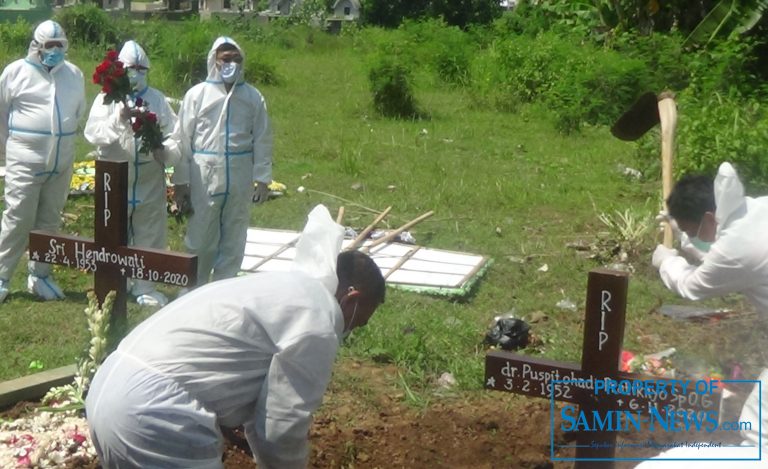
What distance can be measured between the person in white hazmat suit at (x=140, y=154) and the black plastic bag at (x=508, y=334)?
90.2 inches

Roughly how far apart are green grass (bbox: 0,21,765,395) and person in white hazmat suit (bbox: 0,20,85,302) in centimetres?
37

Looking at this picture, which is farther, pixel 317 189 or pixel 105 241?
pixel 317 189

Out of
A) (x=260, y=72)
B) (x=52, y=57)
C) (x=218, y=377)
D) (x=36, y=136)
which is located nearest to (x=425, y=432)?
(x=218, y=377)

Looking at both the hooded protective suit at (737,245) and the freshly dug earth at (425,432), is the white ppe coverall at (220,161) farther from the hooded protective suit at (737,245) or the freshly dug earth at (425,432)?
the hooded protective suit at (737,245)

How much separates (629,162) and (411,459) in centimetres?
797

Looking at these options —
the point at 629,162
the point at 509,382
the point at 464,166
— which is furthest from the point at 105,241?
the point at 629,162

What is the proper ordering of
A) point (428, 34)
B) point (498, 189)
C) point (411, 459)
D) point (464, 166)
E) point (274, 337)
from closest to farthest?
point (274, 337), point (411, 459), point (498, 189), point (464, 166), point (428, 34)

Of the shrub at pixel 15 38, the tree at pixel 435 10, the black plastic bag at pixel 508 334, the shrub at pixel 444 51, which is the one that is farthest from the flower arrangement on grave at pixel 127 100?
the tree at pixel 435 10

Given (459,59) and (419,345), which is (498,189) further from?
(459,59)

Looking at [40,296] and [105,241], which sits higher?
[105,241]

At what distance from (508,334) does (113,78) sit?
2.75 meters

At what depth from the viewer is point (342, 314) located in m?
3.26

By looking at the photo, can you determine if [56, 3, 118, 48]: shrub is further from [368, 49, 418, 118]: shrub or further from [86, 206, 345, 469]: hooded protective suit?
[86, 206, 345, 469]: hooded protective suit

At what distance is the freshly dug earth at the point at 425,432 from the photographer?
5082mm
